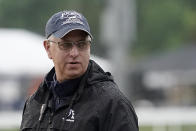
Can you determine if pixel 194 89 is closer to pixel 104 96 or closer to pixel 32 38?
pixel 32 38

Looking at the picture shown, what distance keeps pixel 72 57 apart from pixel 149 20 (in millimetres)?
58182

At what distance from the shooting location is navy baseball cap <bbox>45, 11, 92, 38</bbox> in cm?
538

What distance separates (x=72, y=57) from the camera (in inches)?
213

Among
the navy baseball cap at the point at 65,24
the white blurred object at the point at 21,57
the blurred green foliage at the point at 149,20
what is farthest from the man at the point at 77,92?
the blurred green foliage at the point at 149,20

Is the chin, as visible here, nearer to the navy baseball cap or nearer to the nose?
the nose

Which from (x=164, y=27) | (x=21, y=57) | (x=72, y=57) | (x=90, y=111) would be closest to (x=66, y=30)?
(x=72, y=57)

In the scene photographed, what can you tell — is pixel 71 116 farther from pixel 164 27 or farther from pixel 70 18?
pixel 164 27

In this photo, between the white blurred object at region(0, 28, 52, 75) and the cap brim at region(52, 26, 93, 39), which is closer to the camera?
the cap brim at region(52, 26, 93, 39)

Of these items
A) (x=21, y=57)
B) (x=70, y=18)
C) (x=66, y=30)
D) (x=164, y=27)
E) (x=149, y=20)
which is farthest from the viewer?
(x=149, y=20)

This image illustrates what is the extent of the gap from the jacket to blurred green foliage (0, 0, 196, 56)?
55.3 metres

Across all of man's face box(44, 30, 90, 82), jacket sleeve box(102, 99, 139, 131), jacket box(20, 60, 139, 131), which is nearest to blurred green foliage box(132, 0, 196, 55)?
jacket box(20, 60, 139, 131)

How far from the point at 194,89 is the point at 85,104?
38.1m

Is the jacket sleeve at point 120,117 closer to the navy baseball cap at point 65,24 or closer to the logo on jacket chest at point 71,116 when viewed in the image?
the logo on jacket chest at point 71,116

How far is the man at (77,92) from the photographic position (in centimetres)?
529
